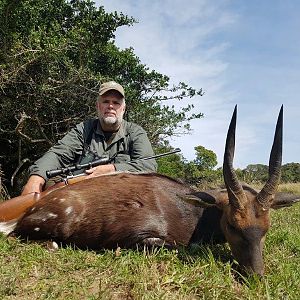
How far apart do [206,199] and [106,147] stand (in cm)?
202

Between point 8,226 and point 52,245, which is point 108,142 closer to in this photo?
point 8,226

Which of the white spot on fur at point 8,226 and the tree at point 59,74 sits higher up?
the tree at point 59,74

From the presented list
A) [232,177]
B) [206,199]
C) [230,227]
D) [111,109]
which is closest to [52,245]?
[206,199]

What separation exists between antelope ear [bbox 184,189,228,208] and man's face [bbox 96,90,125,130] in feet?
6.47

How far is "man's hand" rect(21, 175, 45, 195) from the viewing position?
508cm

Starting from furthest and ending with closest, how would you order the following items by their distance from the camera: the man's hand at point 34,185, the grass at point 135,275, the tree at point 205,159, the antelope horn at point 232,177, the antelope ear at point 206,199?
the tree at point 205,159 < the man's hand at point 34,185 < the antelope ear at point 206,199 < the antelope horn at point 232,177 < the grass at point 135,275

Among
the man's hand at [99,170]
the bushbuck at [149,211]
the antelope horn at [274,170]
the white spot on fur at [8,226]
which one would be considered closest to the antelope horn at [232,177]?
the bushbuck at [149,211]

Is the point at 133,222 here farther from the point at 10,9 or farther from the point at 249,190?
the point at 10,9

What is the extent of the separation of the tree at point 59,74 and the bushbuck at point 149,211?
528cm

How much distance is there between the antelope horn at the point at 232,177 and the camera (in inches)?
151

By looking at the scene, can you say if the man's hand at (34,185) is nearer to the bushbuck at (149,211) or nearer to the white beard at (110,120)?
the bushbuck at (149,211)

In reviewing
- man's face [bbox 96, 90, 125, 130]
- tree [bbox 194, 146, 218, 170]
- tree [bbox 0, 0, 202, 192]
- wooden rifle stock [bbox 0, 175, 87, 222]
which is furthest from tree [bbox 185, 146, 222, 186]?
wooden rifle stock [bbox 0, 175, 87, 222]

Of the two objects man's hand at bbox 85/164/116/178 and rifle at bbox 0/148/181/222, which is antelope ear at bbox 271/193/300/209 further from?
rifle at bbox 0/148/181/222

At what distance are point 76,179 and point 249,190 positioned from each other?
1.96 m
